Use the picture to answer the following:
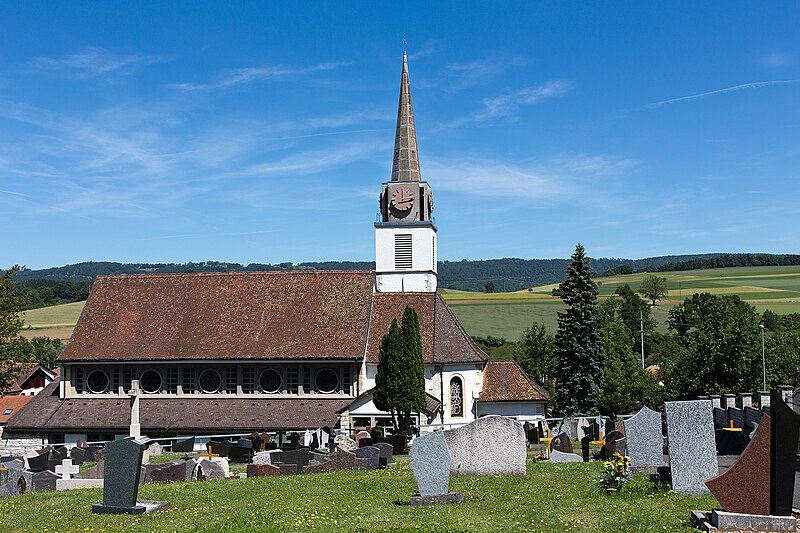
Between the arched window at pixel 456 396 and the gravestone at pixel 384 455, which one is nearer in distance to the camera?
the gravestone at pixel 384 455

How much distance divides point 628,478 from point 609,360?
131ft

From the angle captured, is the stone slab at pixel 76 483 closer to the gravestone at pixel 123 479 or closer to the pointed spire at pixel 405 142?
the gravestone at pixel 123 479

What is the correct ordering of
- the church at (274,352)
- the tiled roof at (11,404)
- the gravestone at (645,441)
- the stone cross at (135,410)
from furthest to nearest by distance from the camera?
the tiled roof at (11,404)
the church at (274,352)
the stone cross at (135,410)
the gravestone at (645,441)

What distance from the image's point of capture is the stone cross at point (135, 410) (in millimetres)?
38250

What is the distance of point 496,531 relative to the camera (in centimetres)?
1210

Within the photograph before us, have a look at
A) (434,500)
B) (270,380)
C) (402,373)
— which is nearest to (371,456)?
(434,500)

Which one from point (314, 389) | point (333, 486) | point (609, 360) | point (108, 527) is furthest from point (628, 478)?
point (609, 360)

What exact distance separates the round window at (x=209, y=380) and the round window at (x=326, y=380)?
505 cm

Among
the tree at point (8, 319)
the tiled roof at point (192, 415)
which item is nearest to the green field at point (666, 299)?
the tiled roof at point (192, 415)

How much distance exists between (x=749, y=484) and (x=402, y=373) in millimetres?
21744

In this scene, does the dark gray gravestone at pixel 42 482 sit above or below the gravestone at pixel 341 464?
below

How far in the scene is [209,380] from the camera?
1625 inches

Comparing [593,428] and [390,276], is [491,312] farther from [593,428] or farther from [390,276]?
[593,428]

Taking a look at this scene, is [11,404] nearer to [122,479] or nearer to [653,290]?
[122,479]
